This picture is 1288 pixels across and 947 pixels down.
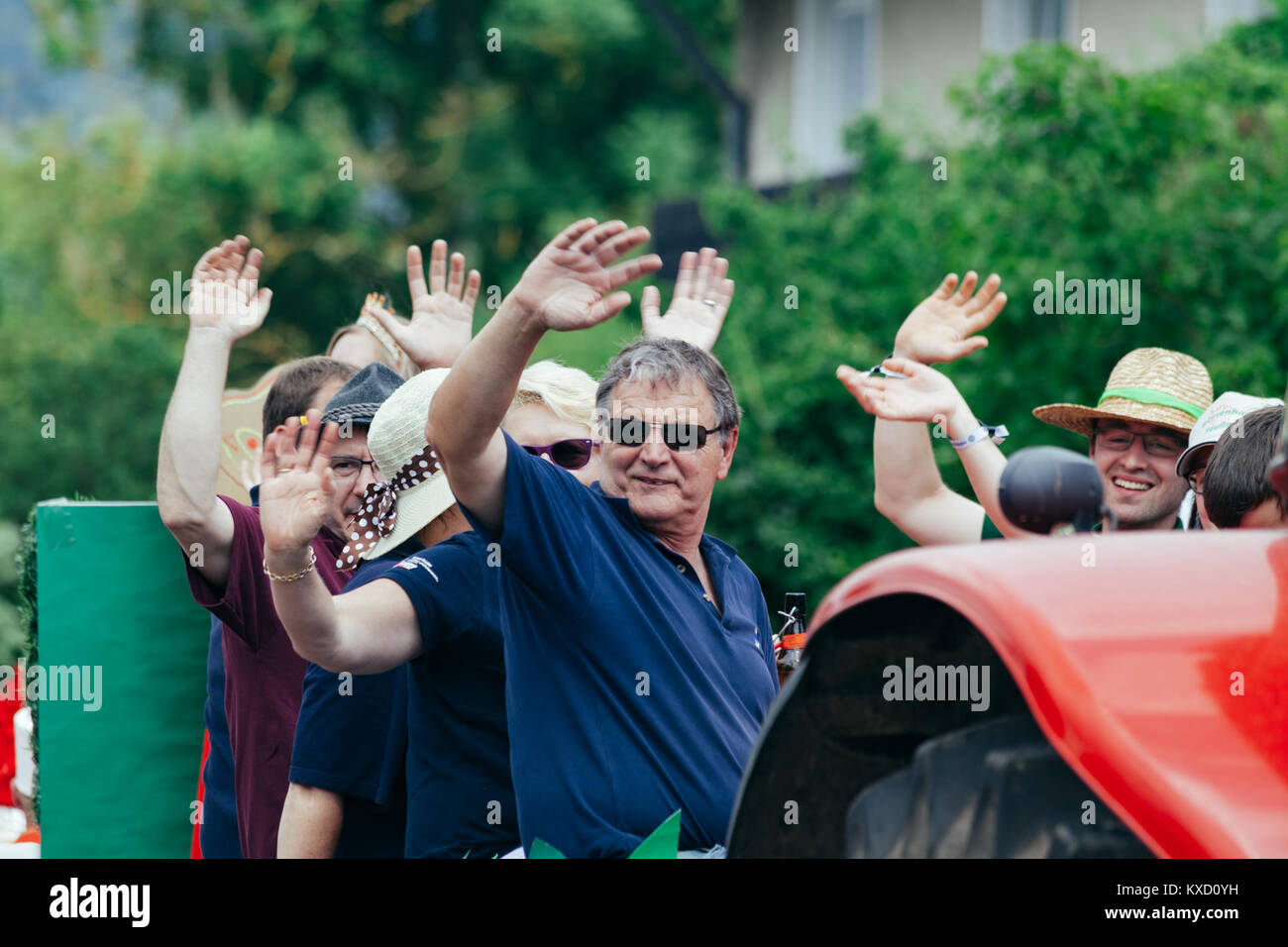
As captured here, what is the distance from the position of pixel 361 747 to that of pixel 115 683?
4.05 feet

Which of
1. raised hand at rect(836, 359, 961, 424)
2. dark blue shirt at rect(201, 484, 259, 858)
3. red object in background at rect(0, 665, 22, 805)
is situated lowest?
red object in background at rect(0, 665, 22, 805)

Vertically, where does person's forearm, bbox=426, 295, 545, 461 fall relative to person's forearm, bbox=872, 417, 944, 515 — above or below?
above

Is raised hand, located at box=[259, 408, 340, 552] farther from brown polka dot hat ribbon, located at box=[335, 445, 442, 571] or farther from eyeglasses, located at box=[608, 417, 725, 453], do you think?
eyeglasses, located at box=[608, 417, 725, 453]

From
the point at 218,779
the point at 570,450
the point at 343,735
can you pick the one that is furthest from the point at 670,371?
the point at 218,779

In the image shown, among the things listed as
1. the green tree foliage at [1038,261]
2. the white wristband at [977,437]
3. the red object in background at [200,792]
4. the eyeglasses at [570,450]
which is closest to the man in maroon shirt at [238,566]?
the red object in background at [200,792]

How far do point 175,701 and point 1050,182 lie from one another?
5022mm

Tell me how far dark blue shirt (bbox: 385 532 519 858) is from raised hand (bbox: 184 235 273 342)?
0.97m

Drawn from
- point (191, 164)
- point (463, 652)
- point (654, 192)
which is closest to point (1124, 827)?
point (463, 652)

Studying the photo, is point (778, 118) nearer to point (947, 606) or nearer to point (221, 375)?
point (221, 375)

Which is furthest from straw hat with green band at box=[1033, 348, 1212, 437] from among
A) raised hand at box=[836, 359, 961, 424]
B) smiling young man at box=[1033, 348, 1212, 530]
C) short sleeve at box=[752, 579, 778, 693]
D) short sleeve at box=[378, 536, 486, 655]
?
short sleeve at box=[378, 536, 486, 655]

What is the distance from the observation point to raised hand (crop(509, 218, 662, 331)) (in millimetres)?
2521

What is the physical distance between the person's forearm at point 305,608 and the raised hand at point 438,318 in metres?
1.47

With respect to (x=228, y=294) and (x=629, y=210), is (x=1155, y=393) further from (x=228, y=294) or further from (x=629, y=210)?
(x=629, y=210)

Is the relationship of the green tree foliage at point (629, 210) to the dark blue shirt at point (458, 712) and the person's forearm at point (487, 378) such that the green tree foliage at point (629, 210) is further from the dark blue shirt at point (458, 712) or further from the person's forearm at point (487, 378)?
the person's forearm at point (487, 378)
